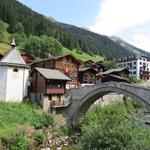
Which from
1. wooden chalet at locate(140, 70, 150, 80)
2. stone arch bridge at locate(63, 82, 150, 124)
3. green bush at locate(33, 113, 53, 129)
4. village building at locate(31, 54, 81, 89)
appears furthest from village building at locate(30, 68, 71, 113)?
wooden chalet at locate(140, 70, 150, 80)

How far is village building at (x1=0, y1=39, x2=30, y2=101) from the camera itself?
43.0 meters

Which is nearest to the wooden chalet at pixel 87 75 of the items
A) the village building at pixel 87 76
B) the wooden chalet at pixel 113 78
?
the village building at pixel 87 76

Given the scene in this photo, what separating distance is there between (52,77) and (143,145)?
24.2 metres

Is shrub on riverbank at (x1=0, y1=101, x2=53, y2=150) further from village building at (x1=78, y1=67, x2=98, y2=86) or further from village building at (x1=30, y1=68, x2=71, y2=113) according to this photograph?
village building at (x1=78, y1=67, x2=98, y2=86)

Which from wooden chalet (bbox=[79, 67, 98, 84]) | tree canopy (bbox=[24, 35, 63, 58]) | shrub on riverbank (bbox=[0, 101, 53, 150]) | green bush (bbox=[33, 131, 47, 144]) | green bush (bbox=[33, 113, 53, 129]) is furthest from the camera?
tree canopy (bbox=[24, 35, 63, 58])

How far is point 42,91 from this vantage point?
44.3 m

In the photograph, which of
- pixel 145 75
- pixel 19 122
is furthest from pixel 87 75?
pixel 145 75

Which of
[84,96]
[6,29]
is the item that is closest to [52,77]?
[84,96]

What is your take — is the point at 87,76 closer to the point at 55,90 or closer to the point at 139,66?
the point at 55,90

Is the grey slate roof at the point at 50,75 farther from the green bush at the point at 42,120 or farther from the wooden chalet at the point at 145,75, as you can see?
the wooden chalet at the point at 145,75

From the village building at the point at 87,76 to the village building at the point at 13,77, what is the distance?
23413mm

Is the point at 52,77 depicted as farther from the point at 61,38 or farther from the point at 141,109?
the point at 61,38

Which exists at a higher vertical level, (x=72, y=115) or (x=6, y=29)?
(x=6, y=29)

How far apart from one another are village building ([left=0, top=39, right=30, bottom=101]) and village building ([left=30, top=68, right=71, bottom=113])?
1478 mm
